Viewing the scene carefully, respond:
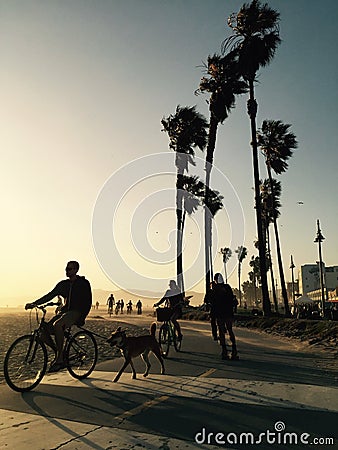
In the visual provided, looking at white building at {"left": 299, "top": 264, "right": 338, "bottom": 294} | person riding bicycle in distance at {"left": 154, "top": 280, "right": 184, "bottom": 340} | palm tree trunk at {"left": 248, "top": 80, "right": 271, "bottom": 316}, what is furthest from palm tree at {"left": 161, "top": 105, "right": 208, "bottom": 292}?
white building at {"left": 299, "top": 264, "right": 338, "bottom": 294}

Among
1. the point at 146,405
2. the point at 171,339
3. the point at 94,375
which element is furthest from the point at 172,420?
the point at 171,339

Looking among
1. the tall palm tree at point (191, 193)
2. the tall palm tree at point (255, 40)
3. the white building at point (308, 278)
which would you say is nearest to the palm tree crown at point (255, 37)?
the tall palm tree at point (255, 40)

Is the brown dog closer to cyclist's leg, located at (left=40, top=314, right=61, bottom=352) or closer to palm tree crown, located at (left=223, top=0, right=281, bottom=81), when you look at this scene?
cyclist's leg, located at (left=40, top=314, right=61, bottom=352)

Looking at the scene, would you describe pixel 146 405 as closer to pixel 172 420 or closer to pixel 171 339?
pixel 172 420

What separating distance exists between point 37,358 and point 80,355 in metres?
0.96

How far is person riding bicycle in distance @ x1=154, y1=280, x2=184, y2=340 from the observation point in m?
13.2

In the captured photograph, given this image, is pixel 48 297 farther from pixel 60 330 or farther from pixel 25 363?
pixel 25 363

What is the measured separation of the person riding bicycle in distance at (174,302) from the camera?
13156mm

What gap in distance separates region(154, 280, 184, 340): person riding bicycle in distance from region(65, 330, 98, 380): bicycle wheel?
157 inches

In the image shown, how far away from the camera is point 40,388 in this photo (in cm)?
776

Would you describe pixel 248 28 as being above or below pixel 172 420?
above

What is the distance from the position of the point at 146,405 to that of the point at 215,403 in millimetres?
918

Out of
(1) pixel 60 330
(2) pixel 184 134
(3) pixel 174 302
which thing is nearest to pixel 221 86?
(2) pixel 184 134

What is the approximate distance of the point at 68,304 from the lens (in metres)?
8.64
